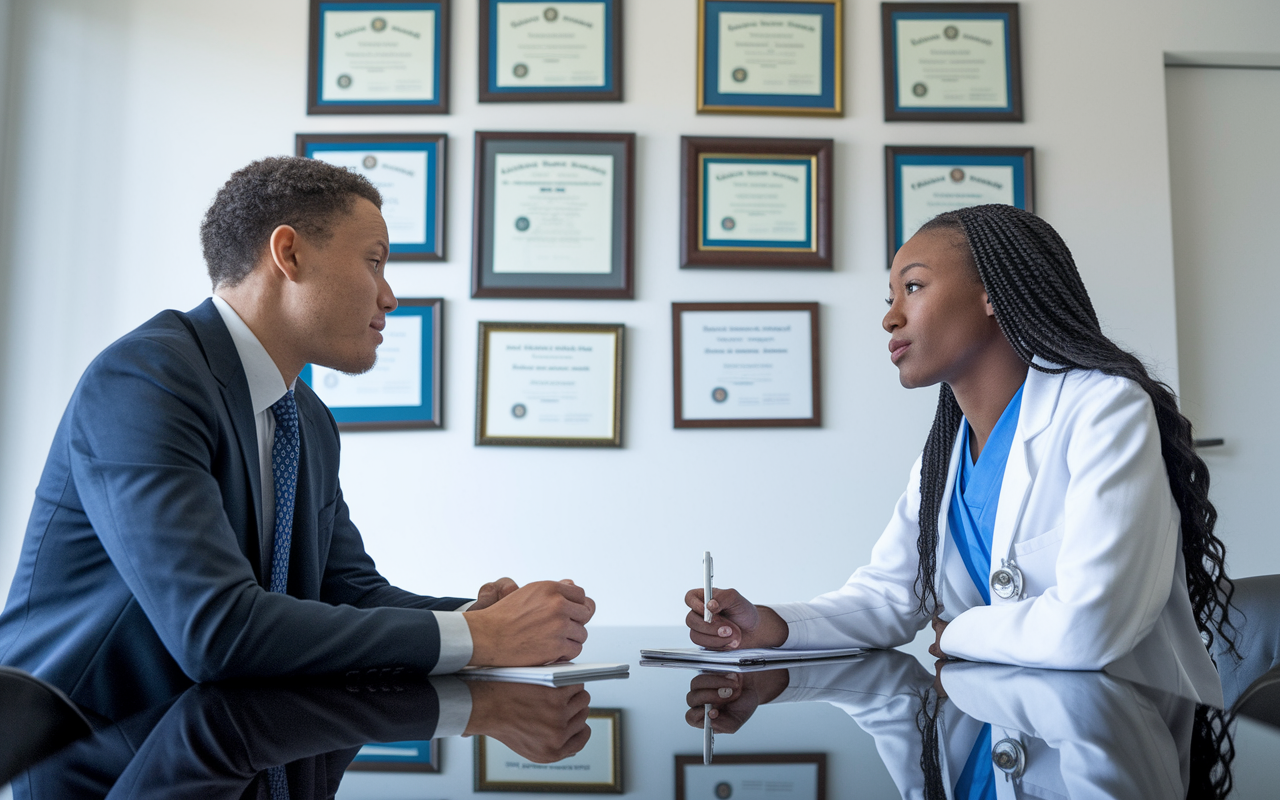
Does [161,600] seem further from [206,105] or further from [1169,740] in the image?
[206,105]

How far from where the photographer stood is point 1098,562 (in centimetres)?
125

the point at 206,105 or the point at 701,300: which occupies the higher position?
the point at 206,105

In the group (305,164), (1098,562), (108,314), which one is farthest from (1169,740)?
(108,314)

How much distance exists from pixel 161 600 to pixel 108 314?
6.92ft

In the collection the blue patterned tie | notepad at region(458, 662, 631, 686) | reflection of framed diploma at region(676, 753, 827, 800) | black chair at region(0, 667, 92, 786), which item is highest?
the blue patterned tie

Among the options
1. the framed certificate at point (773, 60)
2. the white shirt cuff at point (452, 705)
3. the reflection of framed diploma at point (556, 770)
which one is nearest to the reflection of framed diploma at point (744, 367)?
the framed certificate at point (773, 60)

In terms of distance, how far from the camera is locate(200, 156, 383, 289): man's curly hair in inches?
58.3

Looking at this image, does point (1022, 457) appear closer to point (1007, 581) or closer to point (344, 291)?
point (1007, 581)

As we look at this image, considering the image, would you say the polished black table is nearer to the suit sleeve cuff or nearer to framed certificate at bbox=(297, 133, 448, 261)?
the suit sleeve cuff

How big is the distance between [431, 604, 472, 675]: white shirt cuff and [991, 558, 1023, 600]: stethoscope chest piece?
768 millimetres

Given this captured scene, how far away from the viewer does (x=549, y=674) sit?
107 centimetres

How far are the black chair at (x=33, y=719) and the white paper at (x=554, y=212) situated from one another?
7.12 feet

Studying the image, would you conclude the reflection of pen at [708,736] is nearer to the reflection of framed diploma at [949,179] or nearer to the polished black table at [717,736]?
the polished black table at [717,736]

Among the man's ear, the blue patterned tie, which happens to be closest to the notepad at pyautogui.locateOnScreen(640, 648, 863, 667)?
the blue patterned tie
